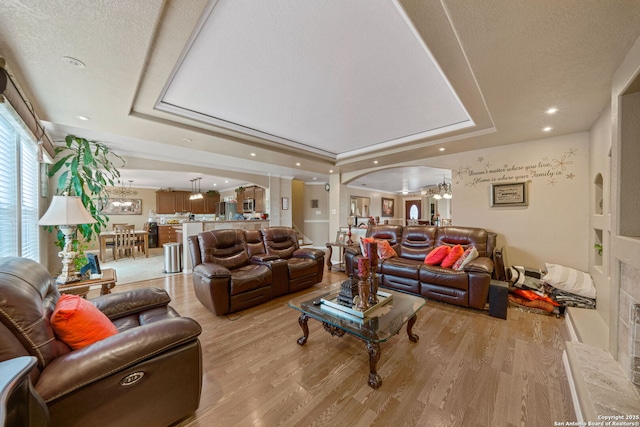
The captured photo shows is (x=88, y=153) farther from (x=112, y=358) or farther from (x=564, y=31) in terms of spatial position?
(x=564, y=31)

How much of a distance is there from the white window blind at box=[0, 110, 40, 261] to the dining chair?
11.2ft

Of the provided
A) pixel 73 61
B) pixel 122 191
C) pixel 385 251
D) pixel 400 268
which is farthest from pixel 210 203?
pixel 400 268

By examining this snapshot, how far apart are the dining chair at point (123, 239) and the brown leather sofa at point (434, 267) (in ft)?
19.3

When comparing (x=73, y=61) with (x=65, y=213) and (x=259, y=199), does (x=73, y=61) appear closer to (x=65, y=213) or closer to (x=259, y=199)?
(x=65, y=213)

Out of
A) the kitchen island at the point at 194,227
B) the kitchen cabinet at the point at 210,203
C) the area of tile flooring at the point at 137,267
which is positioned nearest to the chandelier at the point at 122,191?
the kitchen cabinet at the point at 210,203

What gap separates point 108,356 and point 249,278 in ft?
5.83

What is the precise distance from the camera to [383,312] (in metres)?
1.93

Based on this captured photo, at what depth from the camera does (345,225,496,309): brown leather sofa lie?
9.06 feet

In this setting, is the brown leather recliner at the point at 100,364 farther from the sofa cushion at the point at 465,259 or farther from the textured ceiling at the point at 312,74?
the sofa cushion at the point at 465,259

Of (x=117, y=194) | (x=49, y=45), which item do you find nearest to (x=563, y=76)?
(x=49, y=45)

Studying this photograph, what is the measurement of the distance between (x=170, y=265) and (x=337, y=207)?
156 inches

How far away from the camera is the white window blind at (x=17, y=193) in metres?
1.98

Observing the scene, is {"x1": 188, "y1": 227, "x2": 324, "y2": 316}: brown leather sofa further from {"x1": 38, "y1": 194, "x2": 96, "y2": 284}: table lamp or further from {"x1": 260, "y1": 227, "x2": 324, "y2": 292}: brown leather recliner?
{"x1": 38, "y1": 194, "x2": 96, "y2": 284}: table lamp

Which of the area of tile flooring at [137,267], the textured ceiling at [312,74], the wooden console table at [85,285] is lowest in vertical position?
the area of tile flooring at [137,267]
